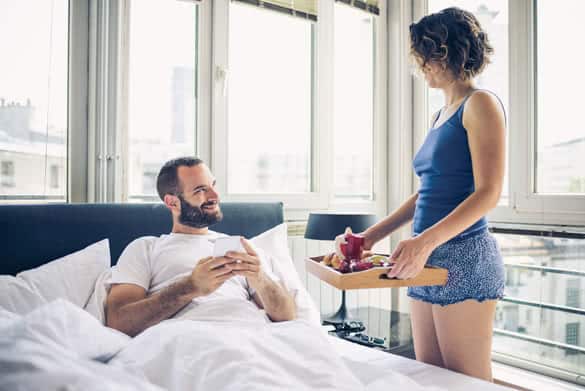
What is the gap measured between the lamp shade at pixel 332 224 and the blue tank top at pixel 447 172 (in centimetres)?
97

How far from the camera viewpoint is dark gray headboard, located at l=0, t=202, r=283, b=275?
182cm

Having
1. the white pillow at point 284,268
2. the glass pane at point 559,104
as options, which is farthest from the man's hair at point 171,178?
the glass pane at point 559,104

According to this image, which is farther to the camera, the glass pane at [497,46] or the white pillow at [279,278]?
the glass pane at [497,46]

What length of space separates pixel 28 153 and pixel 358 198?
6.67ft

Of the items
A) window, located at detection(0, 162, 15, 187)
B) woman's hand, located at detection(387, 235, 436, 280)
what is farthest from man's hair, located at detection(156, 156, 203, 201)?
woman's hand, located at detection(387, 235, 436, 280)

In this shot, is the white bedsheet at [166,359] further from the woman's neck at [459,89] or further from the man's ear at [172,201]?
the woman's neck at [459,89]

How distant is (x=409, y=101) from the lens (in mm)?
3307

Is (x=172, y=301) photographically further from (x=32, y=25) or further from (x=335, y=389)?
(x=32, y=25)

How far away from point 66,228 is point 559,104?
2380mm

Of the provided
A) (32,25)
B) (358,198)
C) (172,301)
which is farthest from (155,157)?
(358,198)

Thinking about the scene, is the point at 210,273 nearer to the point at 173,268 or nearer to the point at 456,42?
the point at 173,268

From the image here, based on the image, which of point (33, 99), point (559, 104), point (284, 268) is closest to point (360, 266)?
point (284, 268)

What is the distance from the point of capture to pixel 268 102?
2926mm

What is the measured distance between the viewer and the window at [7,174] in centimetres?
202
